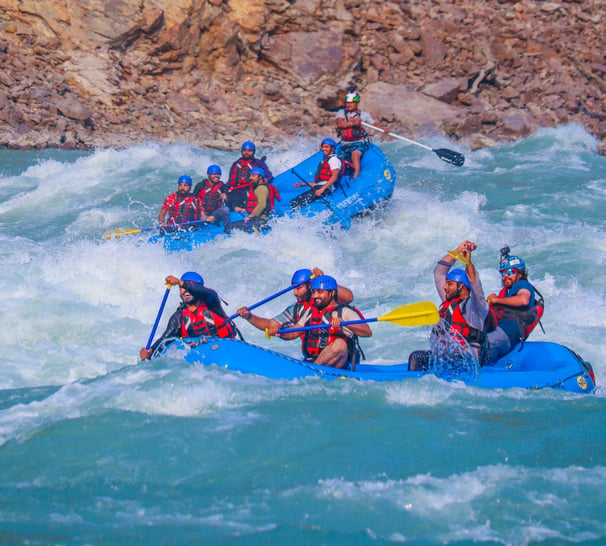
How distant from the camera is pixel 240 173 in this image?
10.4 m

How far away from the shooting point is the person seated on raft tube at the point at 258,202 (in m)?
9.98

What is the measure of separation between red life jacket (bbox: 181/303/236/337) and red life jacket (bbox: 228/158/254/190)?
4.27m

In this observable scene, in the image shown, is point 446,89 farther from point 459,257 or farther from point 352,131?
point 459,257

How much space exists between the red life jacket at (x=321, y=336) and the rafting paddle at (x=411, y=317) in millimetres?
60

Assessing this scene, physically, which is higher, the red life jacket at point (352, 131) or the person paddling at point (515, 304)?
the red life jacket at point (352, 131)

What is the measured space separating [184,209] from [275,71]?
860 cm

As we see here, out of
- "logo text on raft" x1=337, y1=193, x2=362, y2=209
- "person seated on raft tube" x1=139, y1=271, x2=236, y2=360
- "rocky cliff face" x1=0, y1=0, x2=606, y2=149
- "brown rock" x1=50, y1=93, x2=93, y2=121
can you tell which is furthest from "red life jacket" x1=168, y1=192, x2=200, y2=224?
"brown rock" x1=50, y1=93, x2=93, y2=121

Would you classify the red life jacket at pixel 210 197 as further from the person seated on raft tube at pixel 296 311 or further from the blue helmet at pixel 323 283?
the blue helmet at pixel 323 283

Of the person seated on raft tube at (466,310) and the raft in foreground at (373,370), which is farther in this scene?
the person seated on raft tube at (466,310)

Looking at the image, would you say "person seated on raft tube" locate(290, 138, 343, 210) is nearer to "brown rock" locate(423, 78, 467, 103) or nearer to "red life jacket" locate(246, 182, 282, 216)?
"red life jacket" locate(246, 182, 282, 216)

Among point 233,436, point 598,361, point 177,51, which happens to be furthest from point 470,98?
point 233,436

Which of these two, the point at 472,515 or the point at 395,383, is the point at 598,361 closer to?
the point at 395,383

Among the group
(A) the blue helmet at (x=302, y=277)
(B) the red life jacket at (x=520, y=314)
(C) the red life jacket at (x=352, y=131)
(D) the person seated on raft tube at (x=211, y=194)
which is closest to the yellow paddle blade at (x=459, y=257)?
(B) the red life jacket at (x=520, y=314)

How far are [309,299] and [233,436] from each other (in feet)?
5.25
